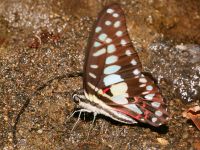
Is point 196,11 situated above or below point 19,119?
above

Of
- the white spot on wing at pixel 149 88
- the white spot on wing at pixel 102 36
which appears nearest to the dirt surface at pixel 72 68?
the white spot on wing at pixel 149 88

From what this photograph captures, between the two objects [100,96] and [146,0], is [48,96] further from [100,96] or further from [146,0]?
[146,0]

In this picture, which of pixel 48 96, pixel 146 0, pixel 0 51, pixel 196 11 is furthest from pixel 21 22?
pixel 196 11

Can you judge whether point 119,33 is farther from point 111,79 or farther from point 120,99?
point 120,99

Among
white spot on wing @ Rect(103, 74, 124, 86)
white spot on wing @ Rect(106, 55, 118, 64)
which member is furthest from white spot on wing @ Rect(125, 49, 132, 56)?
white spot on wing @ Rect(103, 74, 124, 86)

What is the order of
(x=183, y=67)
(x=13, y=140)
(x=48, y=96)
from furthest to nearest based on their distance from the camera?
(x=183, y=67), (x=48, y=96), (x=13, y=140)

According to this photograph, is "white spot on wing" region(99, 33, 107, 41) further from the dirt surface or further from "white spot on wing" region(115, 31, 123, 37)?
the dirt surface
